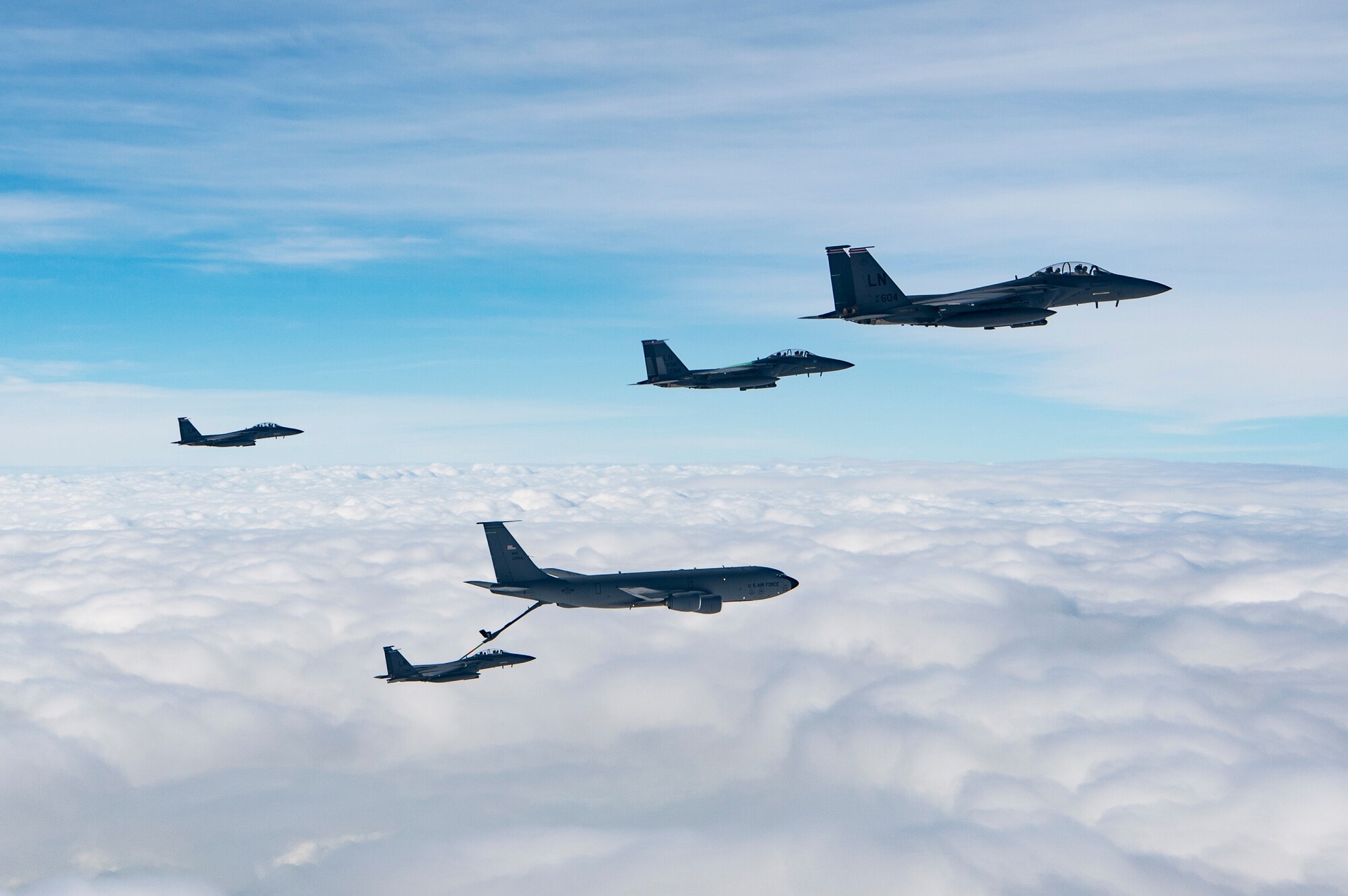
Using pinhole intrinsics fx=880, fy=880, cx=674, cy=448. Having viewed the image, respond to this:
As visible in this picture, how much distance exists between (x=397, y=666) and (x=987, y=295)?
108 metres

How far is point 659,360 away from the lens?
124938 mm

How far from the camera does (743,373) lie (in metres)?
117

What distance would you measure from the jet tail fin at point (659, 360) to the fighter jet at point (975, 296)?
4671 cm

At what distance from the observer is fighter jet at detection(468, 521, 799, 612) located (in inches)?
4934

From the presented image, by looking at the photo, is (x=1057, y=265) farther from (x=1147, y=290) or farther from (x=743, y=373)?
(x=743, y=373)

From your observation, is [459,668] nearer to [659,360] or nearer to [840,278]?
[659,360]

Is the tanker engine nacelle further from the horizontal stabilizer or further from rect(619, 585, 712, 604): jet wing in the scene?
the horizontal stabilizer

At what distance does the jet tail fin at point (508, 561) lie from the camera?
131 metres

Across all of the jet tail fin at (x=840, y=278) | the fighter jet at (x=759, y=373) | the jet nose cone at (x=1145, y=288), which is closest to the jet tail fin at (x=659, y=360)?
the fighter jet at (x=759, y=373)

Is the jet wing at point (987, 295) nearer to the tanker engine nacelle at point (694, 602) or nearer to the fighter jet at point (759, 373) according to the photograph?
the fighter jet at point (759, 373)

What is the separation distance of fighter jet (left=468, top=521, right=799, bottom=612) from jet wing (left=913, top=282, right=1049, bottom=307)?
5489 centimetres

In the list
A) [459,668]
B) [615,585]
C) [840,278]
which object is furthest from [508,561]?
[840,278]

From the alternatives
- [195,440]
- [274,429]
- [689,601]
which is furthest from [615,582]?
[195,440]

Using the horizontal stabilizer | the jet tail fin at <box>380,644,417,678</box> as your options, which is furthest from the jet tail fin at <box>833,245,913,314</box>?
the jet tail fin at <box>380,644,417,678</box>
